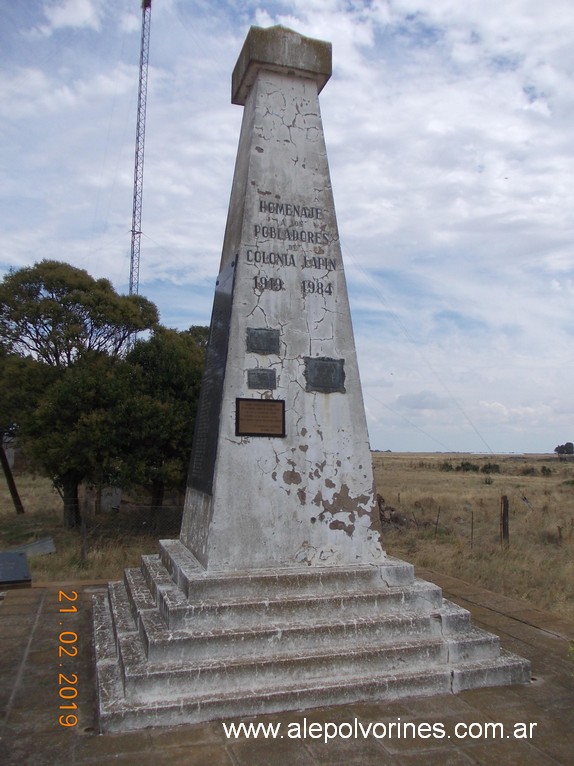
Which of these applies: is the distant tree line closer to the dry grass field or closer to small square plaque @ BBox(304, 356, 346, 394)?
the dry grass field

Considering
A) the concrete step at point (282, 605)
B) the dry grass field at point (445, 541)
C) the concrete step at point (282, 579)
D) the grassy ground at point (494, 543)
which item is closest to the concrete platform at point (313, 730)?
the concrete step at point (282, 605)

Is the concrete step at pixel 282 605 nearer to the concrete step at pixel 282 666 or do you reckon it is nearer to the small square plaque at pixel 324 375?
the concrete step at pixel 282 666

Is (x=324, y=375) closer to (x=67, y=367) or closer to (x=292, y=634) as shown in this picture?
(x=292, y=634)

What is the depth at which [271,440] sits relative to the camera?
17.5ft

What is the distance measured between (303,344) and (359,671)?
2676 mm

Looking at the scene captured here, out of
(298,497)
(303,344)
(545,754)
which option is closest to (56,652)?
(298,497)

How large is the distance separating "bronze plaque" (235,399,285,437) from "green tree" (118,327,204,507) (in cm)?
728

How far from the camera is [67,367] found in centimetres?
1340

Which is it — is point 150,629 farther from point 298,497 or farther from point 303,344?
point 303,344

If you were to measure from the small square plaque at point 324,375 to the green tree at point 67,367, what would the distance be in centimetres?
756

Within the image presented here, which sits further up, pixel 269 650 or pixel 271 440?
pixel 271 440

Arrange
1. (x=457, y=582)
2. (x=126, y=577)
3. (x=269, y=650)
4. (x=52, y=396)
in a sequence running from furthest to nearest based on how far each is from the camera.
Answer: (x=52, y=396), (x=457, y=582), (x=126, y=577), (x=269, y=650)

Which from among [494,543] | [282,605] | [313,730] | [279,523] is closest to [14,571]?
[279,523]

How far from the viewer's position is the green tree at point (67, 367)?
12.3 metres
